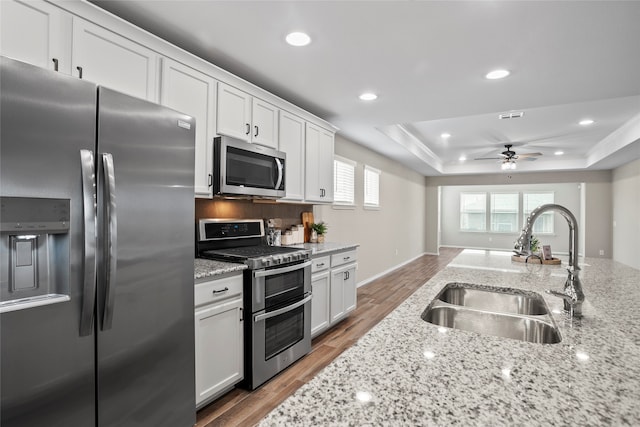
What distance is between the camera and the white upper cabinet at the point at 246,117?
8.35 feet

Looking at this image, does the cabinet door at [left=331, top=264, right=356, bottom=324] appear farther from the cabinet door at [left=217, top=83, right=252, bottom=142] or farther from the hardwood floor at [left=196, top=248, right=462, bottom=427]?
the cabinet door at [left=217, top=83, right=252, bottom=142]

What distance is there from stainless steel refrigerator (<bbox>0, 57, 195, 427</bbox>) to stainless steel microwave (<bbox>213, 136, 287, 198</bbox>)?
544 millimetres

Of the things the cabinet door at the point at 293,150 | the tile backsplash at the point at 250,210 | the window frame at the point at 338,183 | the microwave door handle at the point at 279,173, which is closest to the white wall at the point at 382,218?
the window frame at the point at 338,183

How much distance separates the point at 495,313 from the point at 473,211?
1151 cm

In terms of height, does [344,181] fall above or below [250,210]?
above

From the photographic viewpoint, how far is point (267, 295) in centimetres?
252

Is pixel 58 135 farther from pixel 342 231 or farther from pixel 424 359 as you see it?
pixel 342 231

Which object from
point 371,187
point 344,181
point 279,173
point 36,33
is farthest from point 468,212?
point 36,33

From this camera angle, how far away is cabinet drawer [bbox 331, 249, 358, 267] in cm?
359

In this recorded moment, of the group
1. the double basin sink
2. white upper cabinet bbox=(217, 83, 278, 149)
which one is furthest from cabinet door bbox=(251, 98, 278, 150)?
the double basin sink

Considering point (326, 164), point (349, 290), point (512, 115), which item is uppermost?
point (512, 115)

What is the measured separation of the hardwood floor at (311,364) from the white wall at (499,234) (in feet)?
21.5

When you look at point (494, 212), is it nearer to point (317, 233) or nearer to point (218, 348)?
point (317, 233)

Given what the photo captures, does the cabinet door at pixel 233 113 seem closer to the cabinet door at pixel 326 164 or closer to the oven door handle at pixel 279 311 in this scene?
the cabinet door at pixel 326 164
